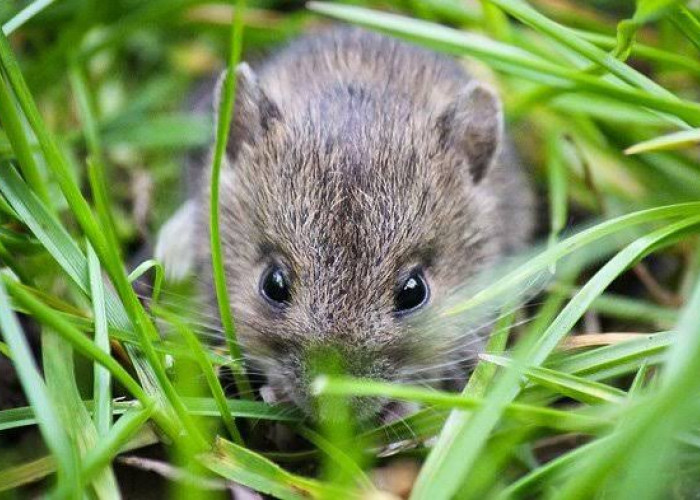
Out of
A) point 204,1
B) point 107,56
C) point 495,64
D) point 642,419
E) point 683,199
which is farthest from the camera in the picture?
point 107,56

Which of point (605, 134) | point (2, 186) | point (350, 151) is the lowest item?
point (2, 186)

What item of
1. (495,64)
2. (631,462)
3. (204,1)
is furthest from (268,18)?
(631,462)

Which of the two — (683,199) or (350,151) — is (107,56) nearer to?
(350,151)

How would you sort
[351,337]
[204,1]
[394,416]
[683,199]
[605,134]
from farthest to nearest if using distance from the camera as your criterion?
[204,1] → [605,134] → [683,199] → [394,416] → [351,337]

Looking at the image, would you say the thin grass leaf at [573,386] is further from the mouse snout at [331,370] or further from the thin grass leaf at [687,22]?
the thin grass leaf at [687,22]

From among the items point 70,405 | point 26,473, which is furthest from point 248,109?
point 26,473

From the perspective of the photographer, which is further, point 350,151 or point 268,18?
point 268,18

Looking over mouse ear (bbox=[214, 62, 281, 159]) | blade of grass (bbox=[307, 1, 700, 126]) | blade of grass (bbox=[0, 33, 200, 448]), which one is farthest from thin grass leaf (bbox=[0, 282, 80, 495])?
blade of grass (bbox=[307, 1, 700, 126])
